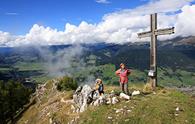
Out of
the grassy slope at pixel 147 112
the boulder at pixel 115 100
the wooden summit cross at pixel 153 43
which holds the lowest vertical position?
the grassy slope at pixel 147 112

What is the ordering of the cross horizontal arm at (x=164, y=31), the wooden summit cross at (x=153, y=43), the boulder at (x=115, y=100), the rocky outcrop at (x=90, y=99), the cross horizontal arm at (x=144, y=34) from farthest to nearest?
the cross horizontal arm at (x=144, y=34) → the wooden summit cross at (x=153, y=43) → the cross horizontal arm at (x=164, y=31) → the rocky outcrop at (x=90, y=99) → the boulder at (x=115, y=100)

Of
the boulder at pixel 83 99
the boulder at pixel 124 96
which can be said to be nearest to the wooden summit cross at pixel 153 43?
the boulder at pixel 124 96

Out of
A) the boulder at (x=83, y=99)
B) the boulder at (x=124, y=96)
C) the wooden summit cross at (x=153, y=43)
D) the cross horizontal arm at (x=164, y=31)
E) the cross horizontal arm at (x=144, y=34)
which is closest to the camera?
the boulder at (x=124, y=96)

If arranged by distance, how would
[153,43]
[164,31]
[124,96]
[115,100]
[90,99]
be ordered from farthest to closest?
[153,43] → [164,31] → [90,99] → [124,96] → [115,100]

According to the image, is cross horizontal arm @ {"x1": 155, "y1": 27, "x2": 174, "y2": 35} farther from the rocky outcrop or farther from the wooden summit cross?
the rocky outcrop

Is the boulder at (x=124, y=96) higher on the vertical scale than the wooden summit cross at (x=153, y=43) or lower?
lower

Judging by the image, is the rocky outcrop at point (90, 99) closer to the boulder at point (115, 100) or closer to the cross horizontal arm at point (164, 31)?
the boulder at point (115, 100)

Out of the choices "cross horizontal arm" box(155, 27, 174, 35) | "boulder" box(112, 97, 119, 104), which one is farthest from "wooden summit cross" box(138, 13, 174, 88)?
"boulder" box(112, 97, 119, 104)

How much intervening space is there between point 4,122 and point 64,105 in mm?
45113

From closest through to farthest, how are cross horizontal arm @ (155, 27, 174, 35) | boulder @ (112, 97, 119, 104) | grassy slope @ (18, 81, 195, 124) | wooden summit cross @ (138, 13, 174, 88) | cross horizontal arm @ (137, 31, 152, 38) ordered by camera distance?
grassy slope @ (18, 81, 195, 124) → boulder @ (112, 97, 119, 104) → cross horizontal arm @ (155, 27, 174, 35) → wooden summit cross @ (138, 13, 174, 88) → cross horizontal arm @ (137, 31, 152, 38)

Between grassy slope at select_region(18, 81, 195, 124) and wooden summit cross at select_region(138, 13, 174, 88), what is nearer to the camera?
grassy slope at select_region(18, 81, 195, 124)

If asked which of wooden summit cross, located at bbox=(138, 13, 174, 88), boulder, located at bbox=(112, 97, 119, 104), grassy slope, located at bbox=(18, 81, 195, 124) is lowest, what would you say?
grassy slope, located at bbox=(18, 81, 195, 124)

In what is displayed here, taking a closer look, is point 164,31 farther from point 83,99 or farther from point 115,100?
point 83,99

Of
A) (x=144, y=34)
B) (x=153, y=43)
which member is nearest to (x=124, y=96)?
(x=153, y=43)
